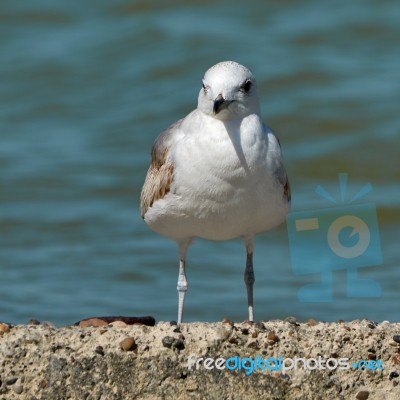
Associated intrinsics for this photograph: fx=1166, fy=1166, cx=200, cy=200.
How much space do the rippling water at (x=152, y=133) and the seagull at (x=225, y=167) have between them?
2588 millimetres

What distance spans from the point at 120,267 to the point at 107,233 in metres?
0.86

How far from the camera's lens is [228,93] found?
240 inches

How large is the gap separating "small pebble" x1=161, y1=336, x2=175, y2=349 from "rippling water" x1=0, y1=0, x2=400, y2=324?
11.1 feet

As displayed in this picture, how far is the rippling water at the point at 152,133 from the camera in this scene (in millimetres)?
9422

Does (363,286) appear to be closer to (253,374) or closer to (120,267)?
(120,267)

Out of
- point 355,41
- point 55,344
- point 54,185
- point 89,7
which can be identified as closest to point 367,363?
point 55,344

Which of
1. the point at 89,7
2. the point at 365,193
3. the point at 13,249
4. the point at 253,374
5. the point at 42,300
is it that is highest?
the point at 89,7

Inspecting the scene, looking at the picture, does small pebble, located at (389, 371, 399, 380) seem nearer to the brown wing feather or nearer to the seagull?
the seagull

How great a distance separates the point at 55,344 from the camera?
5344mm

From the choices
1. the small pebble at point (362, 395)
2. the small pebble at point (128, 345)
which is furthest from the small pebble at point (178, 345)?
the small pebble at point (362, 395)

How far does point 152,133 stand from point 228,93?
6622 mm

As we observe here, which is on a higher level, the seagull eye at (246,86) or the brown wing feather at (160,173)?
the seagull eye at (246,86)

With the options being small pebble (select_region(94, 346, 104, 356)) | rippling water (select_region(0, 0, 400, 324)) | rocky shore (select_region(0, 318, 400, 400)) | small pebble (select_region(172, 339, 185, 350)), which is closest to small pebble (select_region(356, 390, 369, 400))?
rocky shore (select_region(0, 318, 400, 400))

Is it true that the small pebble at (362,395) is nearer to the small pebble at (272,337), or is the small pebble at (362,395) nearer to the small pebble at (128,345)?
the small pebble at (272,337)
